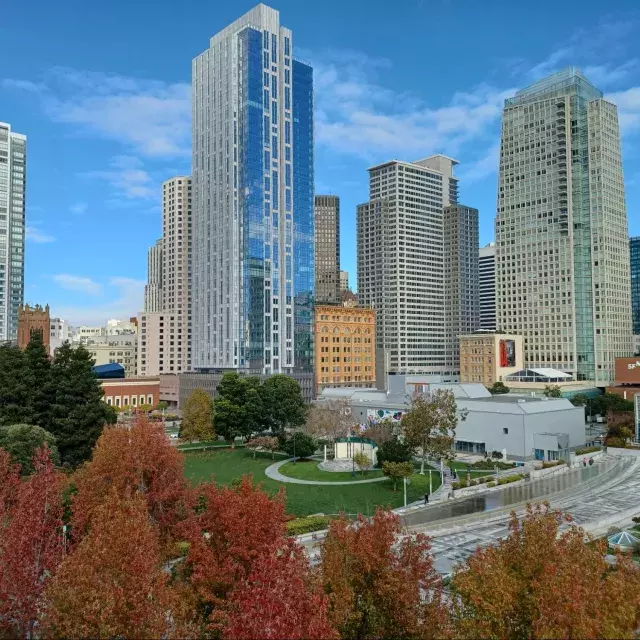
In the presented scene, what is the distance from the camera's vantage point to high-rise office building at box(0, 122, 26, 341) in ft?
558

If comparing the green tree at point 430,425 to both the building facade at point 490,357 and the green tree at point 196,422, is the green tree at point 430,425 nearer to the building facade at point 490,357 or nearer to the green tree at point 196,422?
the green tree at point 196,422

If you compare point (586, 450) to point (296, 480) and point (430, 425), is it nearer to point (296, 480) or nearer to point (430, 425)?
point (430, 425)

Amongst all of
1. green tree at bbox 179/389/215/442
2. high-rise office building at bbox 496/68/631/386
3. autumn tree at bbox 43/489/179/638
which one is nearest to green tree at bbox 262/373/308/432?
green tree at bbox 179/389/215/442

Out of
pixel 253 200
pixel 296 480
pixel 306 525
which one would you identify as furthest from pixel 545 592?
pixel 253 200

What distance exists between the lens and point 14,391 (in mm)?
55969

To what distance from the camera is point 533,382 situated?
14075 cm

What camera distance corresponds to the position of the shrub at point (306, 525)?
39.8m

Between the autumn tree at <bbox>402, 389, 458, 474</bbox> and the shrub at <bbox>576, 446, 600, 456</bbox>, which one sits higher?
the autumn tree at <bbox>402, 389, 458, 474</bbox>

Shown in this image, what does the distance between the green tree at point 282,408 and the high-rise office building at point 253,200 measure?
37.5 meters

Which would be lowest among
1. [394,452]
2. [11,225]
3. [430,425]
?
[394,452]

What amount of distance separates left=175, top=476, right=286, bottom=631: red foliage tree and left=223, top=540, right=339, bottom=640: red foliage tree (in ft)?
12.0

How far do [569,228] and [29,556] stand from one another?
154 metres

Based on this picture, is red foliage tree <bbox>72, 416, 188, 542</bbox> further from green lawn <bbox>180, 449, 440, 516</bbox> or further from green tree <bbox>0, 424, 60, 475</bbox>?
green tree <bbox>0, 424, 60, 475</bbox>

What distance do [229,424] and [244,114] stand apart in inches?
2574
